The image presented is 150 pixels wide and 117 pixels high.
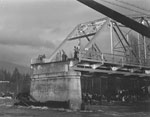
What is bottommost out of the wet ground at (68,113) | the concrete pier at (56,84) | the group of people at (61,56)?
the wet ground at (68,113)

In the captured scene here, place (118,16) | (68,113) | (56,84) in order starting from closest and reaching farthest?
(118,16), (68,113), (56,84)

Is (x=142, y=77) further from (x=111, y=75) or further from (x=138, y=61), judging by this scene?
(x=111, y=75)

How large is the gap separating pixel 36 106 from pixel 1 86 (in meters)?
85.7

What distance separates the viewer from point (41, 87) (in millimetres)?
41281

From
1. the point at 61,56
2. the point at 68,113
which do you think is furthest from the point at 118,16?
the point at 61,56

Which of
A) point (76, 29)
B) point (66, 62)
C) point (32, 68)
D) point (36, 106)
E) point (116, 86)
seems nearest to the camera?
point (66, 62)

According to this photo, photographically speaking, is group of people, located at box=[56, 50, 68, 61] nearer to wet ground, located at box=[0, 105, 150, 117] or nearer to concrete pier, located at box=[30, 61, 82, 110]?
concrete pier, located at box=[30, 61, 82, 110]

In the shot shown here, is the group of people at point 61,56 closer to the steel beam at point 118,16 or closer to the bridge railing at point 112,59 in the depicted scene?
the bridge railing at point 112,59

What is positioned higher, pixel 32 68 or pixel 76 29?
pixel 76 29

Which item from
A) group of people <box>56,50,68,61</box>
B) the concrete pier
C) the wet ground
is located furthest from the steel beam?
group of people <box>56,50,68,61</box>

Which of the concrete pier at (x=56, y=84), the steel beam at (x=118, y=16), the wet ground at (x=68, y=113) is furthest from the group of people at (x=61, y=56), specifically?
the steel beam at (x=118, y=16)

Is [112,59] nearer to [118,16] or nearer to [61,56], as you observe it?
[61,56]

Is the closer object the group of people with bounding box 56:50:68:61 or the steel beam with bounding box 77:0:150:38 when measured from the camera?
the steel beam with bounding box 77:0:150:38

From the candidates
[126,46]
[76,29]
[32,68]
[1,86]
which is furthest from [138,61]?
[1,86]
